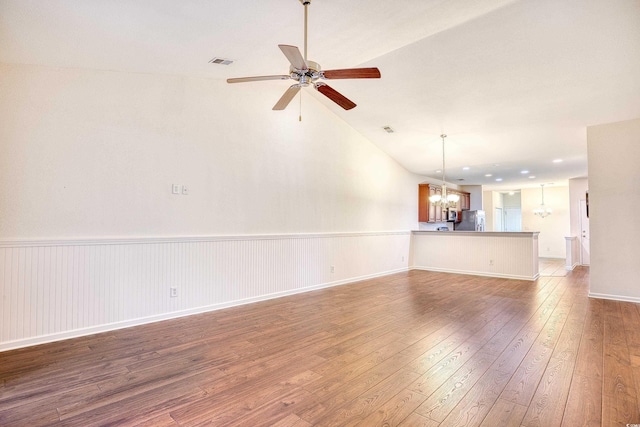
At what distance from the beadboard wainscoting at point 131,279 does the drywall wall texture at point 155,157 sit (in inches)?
6.8

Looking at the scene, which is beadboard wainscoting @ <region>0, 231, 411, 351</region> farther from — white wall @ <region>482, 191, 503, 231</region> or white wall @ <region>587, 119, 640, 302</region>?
white wall @ <region>482, 191, 503, 231</region>

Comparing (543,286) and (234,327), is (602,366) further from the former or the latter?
(543,286)

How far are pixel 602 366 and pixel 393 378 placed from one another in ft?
5.71

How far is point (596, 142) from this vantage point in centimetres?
495

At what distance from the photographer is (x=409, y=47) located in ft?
12.1

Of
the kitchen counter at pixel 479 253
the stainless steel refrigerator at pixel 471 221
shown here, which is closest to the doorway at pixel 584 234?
the stainless steel refrigerator at pixel 471 221

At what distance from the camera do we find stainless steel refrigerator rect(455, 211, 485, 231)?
1042 cm

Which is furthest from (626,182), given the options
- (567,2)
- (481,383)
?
(481,383)

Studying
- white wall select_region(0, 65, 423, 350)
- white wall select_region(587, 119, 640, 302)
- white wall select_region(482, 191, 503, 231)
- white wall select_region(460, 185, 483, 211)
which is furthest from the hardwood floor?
white wall select_region(482, 191, 503, 231)

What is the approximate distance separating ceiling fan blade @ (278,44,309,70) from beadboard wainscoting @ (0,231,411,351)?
8.56 feet

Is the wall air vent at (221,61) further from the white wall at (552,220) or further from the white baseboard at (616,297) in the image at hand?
the white wall at (552,220)

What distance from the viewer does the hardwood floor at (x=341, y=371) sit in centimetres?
191

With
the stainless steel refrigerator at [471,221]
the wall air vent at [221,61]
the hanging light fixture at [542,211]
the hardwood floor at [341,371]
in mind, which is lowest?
the hardwood floor at [341,371]

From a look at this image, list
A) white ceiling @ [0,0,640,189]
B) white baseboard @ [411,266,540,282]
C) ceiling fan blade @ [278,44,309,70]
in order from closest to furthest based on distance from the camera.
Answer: ceiling fan blade @ [278,44,309,70] → white ceiling @ [0,0,640,189] → white baseboard @ [411,266,540,282]
